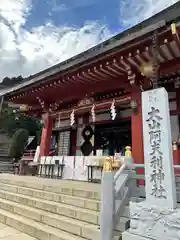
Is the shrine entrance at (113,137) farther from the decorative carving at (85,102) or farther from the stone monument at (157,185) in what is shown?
the stone monument at (157,185)

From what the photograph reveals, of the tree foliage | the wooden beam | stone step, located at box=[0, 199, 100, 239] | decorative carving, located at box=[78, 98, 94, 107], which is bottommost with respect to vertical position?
stone step, located at box=[0, 199, 100, 239]

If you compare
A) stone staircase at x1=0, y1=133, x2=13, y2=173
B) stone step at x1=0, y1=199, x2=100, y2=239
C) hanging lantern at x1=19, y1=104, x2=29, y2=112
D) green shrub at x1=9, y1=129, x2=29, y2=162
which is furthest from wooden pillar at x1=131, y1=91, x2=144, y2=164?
green shrub at x1=9, y1=129, x2=29, y2=162

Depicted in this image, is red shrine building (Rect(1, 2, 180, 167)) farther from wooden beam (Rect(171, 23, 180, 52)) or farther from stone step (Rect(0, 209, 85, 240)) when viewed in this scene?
stone step (Rect(0, 209, 85, 240))

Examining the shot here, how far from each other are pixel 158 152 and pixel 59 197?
2.90m

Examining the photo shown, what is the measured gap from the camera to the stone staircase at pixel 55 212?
10.7 ft

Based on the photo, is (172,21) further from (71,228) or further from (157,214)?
(71,228)

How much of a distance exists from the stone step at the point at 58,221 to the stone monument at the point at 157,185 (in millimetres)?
870

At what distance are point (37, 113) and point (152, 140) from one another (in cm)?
768

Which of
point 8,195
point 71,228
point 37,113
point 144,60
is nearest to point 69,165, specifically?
point 8,195

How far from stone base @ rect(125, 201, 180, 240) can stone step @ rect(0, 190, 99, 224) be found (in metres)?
1.12

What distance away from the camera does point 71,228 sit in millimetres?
3391

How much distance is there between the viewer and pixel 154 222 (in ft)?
7.56

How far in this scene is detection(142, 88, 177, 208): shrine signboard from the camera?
7.63ft

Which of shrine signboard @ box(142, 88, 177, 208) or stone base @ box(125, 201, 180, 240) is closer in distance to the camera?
stone base @ box(125, 201, 180, 240)
